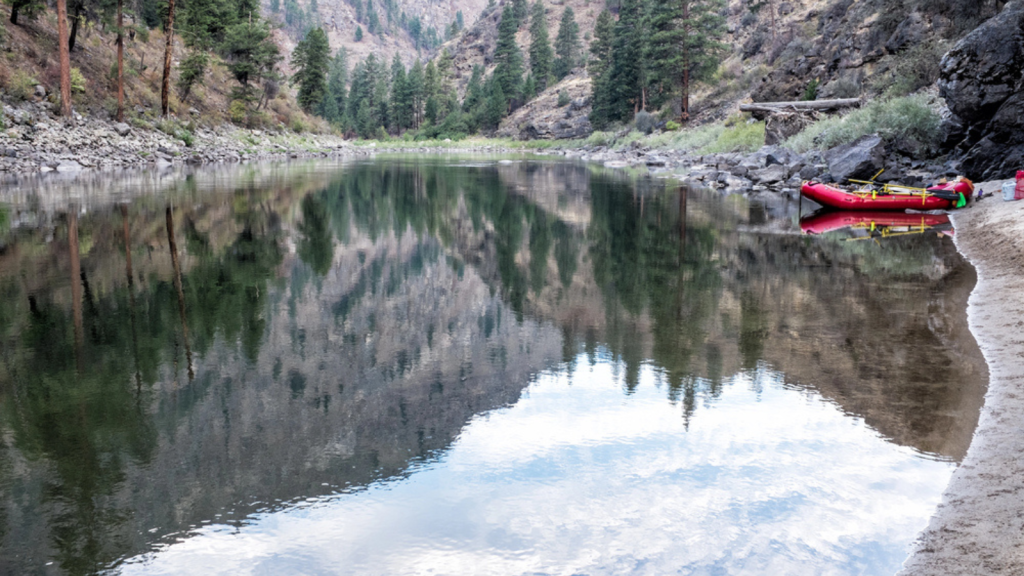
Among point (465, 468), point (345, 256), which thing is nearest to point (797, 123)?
point (345, 256)

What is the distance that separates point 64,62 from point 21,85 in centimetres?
215

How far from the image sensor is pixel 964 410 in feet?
19.9

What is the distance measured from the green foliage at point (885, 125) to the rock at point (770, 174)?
1.70m

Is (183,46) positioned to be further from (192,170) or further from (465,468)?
(465,468)

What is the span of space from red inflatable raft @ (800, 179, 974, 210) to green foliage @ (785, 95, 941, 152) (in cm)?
473

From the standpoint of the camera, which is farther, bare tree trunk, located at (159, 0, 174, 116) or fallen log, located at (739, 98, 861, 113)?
bare tree trunk, located at (159, 0, 174, 116)

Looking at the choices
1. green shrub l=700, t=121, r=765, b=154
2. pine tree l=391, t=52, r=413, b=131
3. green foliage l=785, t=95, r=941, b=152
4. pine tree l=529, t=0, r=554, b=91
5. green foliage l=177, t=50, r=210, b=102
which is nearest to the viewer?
green foliage l=785, t=95, r=941, b=152

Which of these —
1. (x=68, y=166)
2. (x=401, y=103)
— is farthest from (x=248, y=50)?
(x=401, y=103)

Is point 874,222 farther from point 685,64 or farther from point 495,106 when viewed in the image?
point 495,106

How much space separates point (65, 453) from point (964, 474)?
6.14 metres

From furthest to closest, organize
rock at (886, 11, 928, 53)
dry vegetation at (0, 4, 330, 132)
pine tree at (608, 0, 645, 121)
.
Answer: pine tree at (608, 0, 645, 121) → dry vegetation at (0, 4, 330, 132) → rock at (886, 11, 928, 53)

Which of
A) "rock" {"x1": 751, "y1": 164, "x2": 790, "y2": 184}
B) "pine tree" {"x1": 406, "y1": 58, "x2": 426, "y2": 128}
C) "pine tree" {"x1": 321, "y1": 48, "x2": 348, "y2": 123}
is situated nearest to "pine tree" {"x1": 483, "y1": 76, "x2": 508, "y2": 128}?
"pine tree" {"x1": 406, "y1": 58, "x2": 426, "y2": 128}

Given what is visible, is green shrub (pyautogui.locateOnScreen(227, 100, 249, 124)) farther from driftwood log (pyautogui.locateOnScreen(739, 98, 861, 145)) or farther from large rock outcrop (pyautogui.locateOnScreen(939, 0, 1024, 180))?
large rock outcrop (pyautogui.locateOnScreen(939, 0, 1024, 180))

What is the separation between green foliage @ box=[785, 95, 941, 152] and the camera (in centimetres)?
2370
